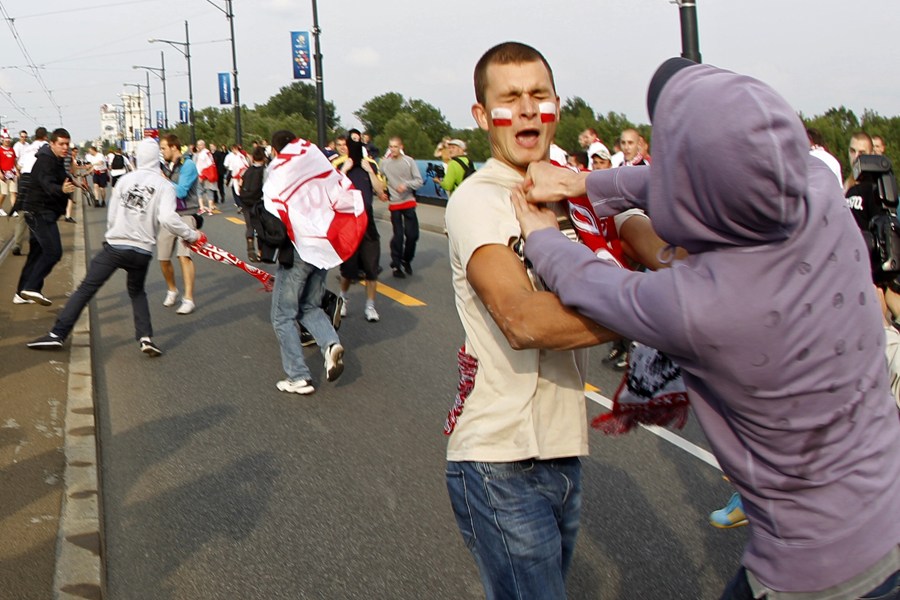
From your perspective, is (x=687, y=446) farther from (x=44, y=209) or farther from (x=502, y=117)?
(x=44, y=209)

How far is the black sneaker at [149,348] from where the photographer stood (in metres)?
8.05

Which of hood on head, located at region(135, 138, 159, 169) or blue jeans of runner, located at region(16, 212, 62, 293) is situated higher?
hood on head, located at region(135, 138, 159, 169)

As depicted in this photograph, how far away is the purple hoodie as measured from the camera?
141 centimetres

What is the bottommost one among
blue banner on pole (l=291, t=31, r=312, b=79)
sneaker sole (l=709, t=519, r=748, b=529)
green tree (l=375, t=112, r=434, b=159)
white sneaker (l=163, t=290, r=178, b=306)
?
sneaker sole (l=709, t=519, r=748, b=529)

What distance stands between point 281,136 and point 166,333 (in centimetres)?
265

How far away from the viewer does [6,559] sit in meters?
3.99

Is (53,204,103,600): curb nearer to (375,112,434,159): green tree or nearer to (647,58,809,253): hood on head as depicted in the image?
(647,58,809,253): hood on head

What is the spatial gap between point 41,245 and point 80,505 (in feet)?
19.2

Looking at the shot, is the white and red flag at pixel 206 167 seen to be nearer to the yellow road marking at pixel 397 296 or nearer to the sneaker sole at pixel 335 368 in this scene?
the yellow road marking at pixel 397 296

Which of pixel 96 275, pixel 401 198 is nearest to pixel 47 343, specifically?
pixel 96 275

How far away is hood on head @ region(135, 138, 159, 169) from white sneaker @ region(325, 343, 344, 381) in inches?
104

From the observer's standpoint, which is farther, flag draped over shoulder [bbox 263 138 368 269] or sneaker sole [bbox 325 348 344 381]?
flag draped over shoulder [bbox 263 138 368 269]

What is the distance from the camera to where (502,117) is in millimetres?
2256

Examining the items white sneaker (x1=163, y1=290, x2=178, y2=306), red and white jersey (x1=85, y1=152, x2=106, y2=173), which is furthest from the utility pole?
white sneaker (x1=163, y1=290, x2=178, y2=306)
